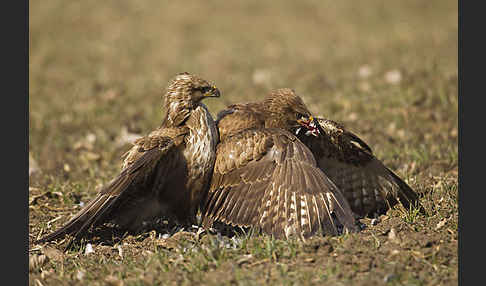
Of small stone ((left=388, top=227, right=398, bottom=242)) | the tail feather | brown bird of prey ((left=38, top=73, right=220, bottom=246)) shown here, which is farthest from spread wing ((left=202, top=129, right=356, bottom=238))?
the tail feather

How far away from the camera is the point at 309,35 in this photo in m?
14.1

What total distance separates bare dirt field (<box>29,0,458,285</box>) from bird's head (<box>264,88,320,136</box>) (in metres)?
1.11

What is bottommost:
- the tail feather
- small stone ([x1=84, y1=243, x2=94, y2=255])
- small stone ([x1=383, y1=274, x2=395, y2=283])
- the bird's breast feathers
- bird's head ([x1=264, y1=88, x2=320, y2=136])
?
small stone ([x1=84, y1=243, x2=94, y2=255])

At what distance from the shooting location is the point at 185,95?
219 inches

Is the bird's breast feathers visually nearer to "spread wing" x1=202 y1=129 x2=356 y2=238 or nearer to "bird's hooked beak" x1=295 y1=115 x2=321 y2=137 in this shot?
"spread wing" x1=202 y1=129 x2=356 y2=238

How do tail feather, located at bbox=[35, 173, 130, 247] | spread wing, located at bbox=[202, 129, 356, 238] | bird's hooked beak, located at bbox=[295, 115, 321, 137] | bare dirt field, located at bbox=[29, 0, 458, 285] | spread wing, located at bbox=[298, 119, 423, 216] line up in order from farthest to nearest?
1. spread wing, located at bbox=[298, 119, 423, 216]
2. bird's hooked beak, located at bbox=[295, 115, 321, 137]
3. tail feather, located at bbox=[35, 173, 130, 247]
4. spread wing, located at bbox=[202, 129, 356, 238]
5. bare dirt field, located at bbox=[29, 0, 458, 285]

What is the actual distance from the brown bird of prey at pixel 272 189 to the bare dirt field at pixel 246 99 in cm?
21

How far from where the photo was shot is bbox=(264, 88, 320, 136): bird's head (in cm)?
576

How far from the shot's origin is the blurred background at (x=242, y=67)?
327 inches

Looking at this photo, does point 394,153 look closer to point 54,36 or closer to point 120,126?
point 120,126

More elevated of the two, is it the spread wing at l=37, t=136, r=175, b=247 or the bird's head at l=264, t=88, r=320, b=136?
the bird's head at l=264, t=88, r=320, b=136

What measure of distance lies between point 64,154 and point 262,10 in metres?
8.23

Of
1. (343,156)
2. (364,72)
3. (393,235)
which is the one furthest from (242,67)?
(393,235)

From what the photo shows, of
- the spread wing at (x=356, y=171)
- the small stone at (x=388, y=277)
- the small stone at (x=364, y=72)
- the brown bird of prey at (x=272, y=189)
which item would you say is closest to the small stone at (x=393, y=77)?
the small stone at (x=364, y=72)
